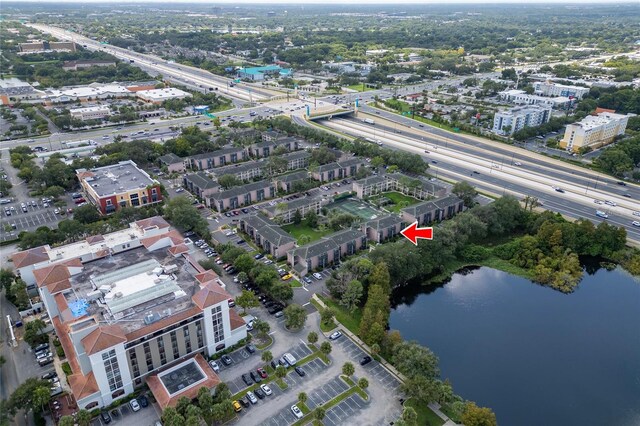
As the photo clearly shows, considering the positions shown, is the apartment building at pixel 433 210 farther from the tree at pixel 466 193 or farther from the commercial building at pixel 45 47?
the commercial building at pixel 45 47

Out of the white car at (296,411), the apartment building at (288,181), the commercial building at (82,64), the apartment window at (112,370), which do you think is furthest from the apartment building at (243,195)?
the commercial building at (82,64)

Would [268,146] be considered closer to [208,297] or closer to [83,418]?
[208,297]

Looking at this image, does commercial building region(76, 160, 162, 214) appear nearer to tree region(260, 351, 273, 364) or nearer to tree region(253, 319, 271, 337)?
tree region(253, 319, 271, 337)

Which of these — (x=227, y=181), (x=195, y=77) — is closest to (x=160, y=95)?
(x=195, y=77)

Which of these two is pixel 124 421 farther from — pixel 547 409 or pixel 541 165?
pixel 541 165

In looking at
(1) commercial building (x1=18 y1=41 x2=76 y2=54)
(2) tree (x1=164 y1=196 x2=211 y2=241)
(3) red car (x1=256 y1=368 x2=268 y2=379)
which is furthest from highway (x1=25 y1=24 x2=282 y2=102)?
(3) red car (x1=256 y1=368 x2=268 y2=379)
